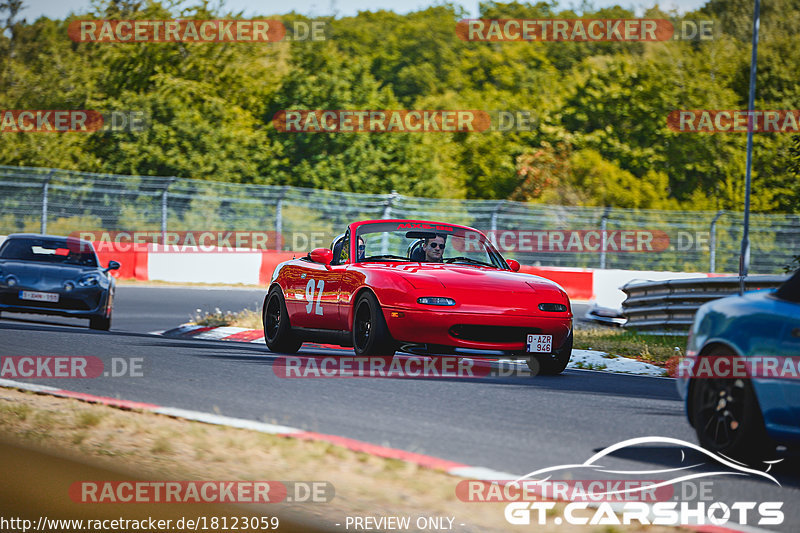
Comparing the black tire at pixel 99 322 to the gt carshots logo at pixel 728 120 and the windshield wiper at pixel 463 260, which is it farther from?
the gt carshots logo at pixel 728 120

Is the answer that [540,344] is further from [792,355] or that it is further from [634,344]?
[634,344]

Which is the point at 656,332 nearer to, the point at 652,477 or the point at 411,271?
the point at 411,271

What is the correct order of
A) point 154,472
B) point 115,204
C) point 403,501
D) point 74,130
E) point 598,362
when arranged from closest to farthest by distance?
point 403,501, point 154,472, point 598,362, point 115,204, point 74,130

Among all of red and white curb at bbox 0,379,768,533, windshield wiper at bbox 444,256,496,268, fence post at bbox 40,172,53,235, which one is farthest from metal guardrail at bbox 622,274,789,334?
fence post at bbox 40,172,53,235

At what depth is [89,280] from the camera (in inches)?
633

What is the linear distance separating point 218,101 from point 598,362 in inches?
1506

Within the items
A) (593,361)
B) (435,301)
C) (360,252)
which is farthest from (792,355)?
(593,361)

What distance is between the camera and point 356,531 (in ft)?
16.2

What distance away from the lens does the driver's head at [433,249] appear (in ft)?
38.3

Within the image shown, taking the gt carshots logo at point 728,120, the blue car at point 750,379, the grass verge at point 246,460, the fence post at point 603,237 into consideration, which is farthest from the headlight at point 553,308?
the gt carshots logo at point 728,120

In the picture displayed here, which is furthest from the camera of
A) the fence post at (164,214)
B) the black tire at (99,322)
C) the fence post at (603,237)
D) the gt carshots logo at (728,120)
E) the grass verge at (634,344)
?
the gt carshots logo at (728,120)

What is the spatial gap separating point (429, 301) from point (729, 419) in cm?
411

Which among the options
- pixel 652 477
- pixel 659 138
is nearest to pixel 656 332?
pixel 652 477

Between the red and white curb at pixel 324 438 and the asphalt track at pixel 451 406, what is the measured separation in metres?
0.18
